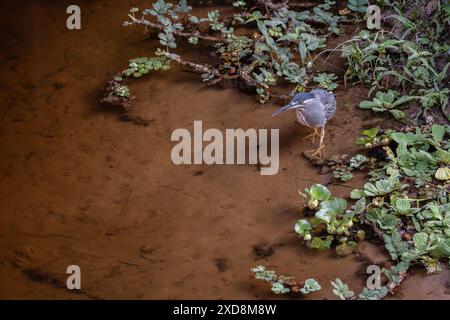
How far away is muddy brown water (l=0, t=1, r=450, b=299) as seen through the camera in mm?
4469

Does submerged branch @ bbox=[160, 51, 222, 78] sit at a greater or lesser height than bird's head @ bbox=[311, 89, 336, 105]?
greater

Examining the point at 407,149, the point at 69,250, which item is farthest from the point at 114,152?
the point at 407,149

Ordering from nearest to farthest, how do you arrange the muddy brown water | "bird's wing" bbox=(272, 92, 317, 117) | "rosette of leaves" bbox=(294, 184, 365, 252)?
1. the muddy brown water
2. "rosette of leaves" bbox=(294, 184, 365, 252)
3. "bird's wing" bbox=(272, 92, 317, 117)

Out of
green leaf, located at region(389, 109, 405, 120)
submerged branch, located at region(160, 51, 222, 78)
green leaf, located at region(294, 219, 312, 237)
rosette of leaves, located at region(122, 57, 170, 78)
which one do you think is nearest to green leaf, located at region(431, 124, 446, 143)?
green leaf, located at region(389, 109, 405, 120)

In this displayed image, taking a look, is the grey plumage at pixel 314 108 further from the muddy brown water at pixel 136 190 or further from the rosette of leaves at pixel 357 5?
the rosette of leaves at pixel 357 5

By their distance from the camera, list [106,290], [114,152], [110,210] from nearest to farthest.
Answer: [106,290] → [110,210] → [114,152]

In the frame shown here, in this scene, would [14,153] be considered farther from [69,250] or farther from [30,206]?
[69,250]

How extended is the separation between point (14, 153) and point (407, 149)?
130 inches

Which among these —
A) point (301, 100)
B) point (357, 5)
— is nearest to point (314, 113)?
point (301, 100)

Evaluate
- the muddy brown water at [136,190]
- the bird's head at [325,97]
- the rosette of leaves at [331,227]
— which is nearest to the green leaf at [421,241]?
the muddy brown water at [136,190]

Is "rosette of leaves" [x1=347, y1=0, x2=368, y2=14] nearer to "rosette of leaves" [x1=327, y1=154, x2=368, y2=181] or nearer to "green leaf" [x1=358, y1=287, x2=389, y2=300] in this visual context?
"rosette of leaves" [x1=327, y1=154, x2=368, y2=181]

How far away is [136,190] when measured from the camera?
519cm

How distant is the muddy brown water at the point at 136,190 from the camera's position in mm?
4469

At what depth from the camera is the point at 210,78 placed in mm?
6203
